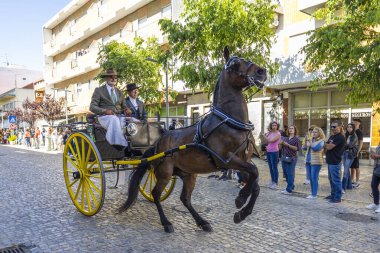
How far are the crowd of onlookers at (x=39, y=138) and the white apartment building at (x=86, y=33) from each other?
344cm

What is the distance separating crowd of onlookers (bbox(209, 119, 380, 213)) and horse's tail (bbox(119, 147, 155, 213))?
7.62 feet

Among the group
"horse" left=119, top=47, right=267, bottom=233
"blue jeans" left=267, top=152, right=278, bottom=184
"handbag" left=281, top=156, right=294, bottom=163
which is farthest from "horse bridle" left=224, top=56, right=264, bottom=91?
"blue jeans" left=267, top=152, right=278, bottom=184

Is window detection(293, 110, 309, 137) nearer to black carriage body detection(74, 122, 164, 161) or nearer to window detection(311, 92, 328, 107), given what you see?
window detection(311, 92, 328, 107)

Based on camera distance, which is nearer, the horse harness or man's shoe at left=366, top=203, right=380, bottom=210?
the horse harness

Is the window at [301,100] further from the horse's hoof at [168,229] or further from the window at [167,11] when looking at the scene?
the horse's hoof at [168,229]

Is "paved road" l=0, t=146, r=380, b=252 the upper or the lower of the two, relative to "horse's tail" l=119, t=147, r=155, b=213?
lower

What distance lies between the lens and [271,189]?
8.43m

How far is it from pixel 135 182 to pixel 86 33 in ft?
88.5

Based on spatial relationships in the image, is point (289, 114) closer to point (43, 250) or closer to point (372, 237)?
point (372, 237)

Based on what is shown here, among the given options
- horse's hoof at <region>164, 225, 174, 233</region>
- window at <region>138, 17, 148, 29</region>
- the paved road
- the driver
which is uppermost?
window at <region>138, 17, 148, 29</region>

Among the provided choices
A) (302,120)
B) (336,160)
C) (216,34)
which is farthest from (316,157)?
(302,120)

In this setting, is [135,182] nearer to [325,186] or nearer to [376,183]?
[376,183]

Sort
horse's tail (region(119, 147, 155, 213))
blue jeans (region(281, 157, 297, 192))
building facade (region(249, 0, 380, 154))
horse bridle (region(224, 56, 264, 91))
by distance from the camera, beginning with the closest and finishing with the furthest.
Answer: horse bridle (region(224, 56, 264, 91)), horse's tail (region(119, 147, 155, 213)), blue jeans (region(281, 157, 297, 192)), building facade (region(249, 0, 380, 154))

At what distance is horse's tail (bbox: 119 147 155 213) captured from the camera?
5.17 m
